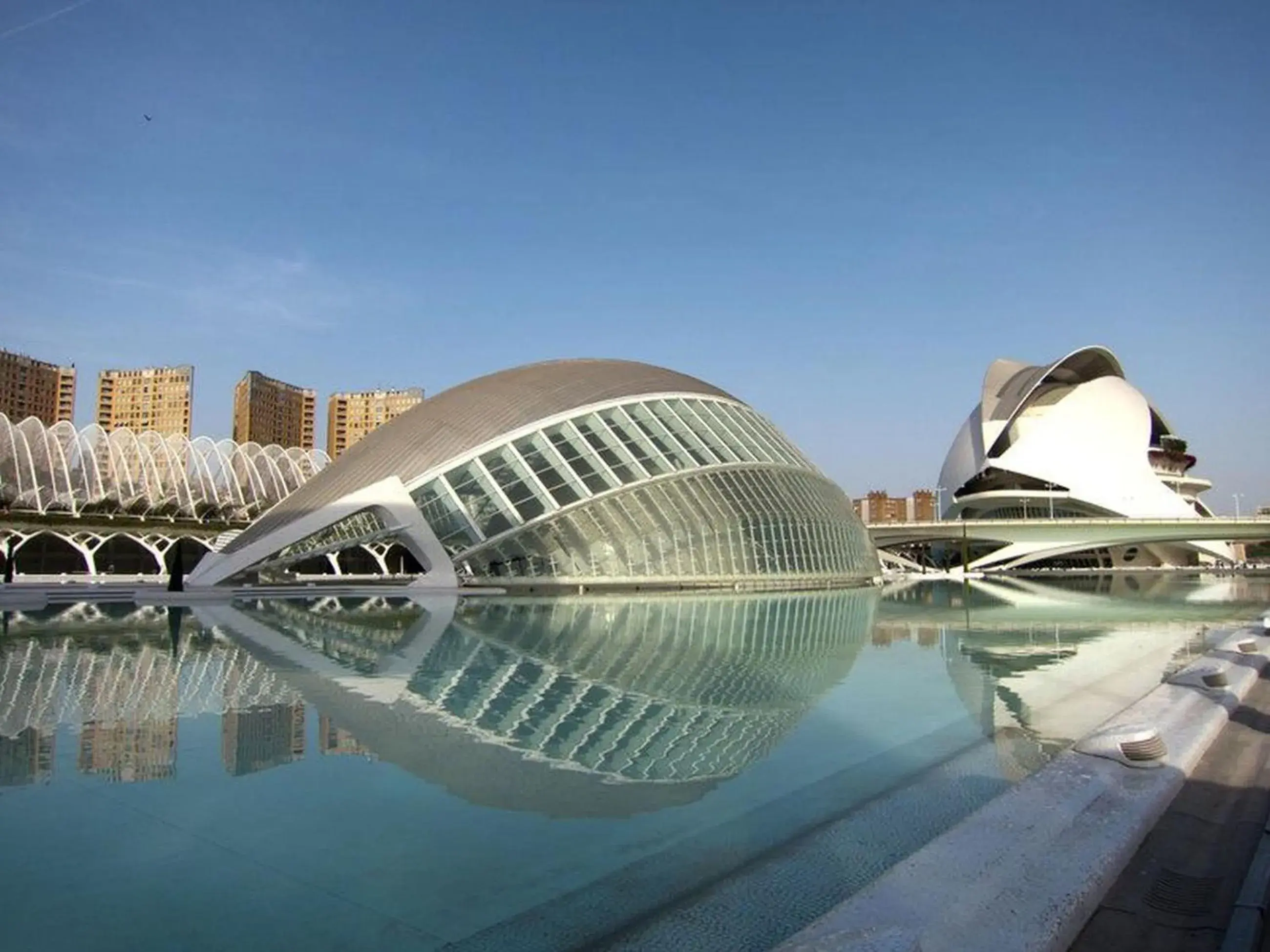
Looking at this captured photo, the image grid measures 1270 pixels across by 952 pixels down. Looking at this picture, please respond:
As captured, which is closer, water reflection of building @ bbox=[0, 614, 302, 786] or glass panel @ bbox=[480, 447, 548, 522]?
water reflection of building @ bbox=[0, 614, 302, 786]

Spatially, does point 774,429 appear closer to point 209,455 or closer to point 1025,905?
point 1025,905

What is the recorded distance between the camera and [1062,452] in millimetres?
77312

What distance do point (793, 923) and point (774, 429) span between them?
113ft

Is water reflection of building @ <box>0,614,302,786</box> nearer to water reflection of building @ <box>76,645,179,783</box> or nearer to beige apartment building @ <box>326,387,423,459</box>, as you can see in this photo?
water reflection of building @ <box>76,645,179,783</box>

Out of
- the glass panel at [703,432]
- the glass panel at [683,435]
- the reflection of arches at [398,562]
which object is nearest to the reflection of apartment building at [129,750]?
the glass panel at [683,435]

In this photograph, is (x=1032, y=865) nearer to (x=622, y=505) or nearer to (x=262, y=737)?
(x=262, y=737)

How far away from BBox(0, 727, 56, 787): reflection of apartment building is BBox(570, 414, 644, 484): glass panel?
875 inches

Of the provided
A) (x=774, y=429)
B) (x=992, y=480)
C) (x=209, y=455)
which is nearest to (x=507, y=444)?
(x=774, y=429)

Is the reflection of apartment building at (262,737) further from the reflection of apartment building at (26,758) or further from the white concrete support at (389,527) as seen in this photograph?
the white concrete support at (389,527)

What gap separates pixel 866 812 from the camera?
554 cm

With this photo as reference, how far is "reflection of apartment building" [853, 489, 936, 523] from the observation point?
157250 mm

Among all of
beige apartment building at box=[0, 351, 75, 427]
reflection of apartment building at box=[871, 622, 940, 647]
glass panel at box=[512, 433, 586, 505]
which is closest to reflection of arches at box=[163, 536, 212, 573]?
beige apartment building at box=[0, 351, 75, 427]

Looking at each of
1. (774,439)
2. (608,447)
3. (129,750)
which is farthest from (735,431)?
(129,750)

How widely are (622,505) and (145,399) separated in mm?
97175
